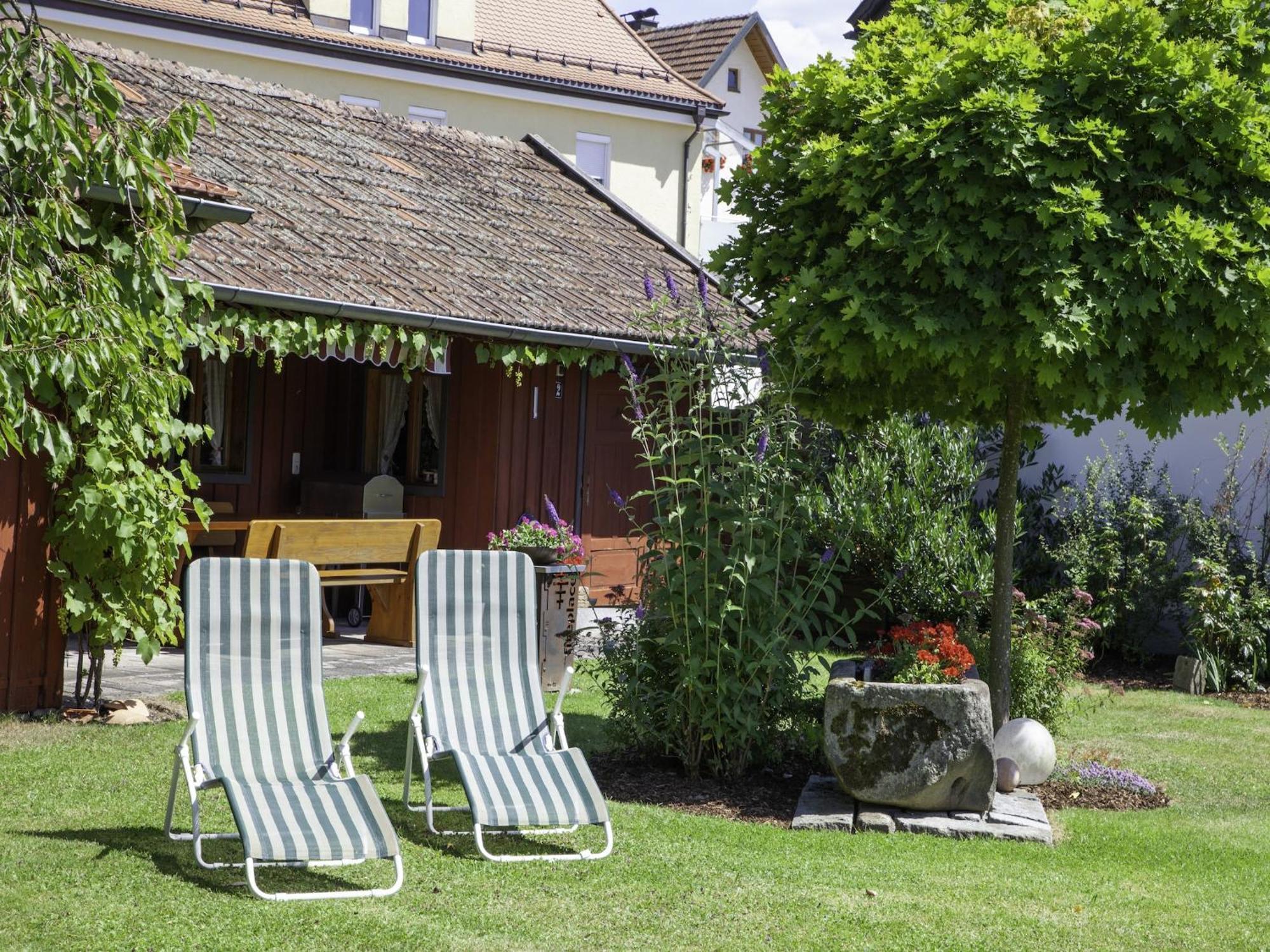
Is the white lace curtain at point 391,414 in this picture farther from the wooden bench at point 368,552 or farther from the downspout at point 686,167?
the downspout at point 686,167

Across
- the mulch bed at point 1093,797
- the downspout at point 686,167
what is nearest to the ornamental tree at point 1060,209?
the mulch bed at point 1093,797

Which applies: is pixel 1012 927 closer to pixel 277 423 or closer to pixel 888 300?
pixel 888 300

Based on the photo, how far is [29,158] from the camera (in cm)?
594

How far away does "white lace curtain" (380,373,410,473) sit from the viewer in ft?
47.8

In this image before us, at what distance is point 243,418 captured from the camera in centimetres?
1417

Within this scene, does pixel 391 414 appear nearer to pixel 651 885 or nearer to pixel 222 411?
pixel 222 411

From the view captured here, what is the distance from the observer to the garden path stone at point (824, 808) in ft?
22.9

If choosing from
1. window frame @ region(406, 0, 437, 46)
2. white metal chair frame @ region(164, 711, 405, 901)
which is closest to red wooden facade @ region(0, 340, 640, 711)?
white metal chair frame @ region(164, 711, 405, 901)

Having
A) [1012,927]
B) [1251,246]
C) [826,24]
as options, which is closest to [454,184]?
[1251,246]

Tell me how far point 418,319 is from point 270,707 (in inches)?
227

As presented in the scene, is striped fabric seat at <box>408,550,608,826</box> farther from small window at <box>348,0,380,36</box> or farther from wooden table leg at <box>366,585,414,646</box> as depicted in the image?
small window at <box>348,0,380,36</box>

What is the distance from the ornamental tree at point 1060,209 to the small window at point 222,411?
25.2 feet

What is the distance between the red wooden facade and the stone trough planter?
5590 mm

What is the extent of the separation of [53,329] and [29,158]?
816mm
